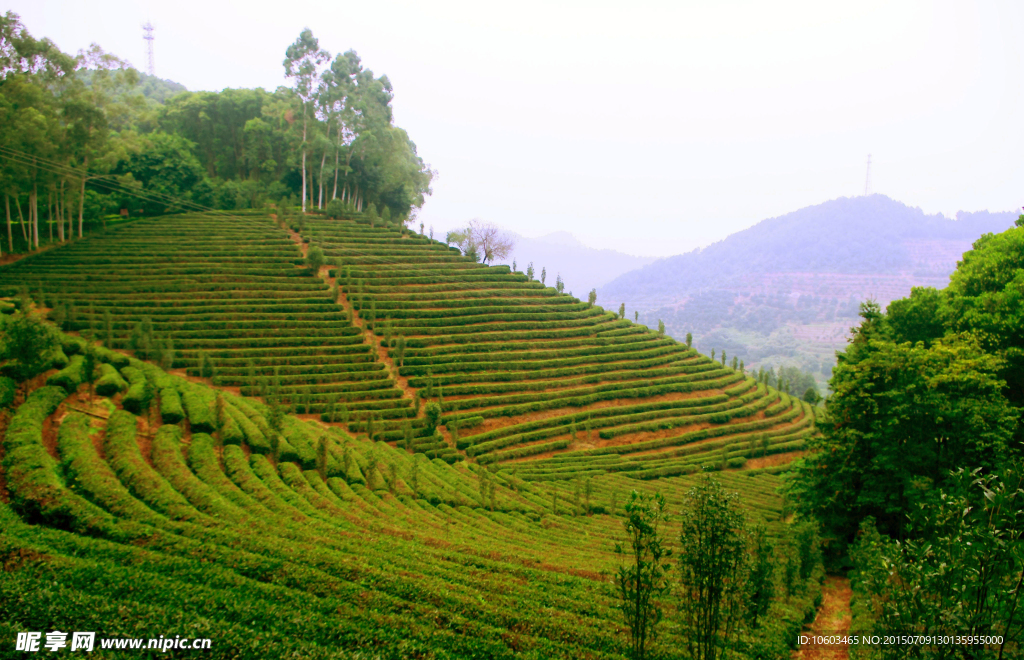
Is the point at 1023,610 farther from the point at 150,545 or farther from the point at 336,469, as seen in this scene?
the point at 336,469

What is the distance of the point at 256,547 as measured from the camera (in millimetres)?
11133

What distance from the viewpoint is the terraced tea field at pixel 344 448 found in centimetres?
918

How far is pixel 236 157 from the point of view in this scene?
231ft

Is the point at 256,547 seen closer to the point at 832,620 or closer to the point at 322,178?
the point at 832,620

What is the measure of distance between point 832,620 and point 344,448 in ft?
64.7

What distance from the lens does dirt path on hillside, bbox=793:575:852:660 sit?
40.5 feet

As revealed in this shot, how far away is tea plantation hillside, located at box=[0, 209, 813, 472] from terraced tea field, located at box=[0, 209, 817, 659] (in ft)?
0.77

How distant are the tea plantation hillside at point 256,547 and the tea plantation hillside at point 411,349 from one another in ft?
40.6

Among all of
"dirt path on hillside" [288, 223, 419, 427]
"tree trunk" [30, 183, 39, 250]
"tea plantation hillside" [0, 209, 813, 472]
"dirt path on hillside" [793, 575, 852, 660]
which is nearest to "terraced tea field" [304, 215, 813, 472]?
"tea plantation hillside" [0, 209, 813, 472]

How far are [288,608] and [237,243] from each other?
51592 millimetres

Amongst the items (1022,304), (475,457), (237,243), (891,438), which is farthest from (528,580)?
(237,243)

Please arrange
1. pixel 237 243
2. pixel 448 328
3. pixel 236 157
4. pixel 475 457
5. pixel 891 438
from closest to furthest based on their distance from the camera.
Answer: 1. pixel 891 438
2. pixel 475 457
3. pixel 448 328
4. pixel 237 243
5. pixel 236 157

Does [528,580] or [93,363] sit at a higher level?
[93,363]

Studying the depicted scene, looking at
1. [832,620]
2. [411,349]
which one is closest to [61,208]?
[411,349]
